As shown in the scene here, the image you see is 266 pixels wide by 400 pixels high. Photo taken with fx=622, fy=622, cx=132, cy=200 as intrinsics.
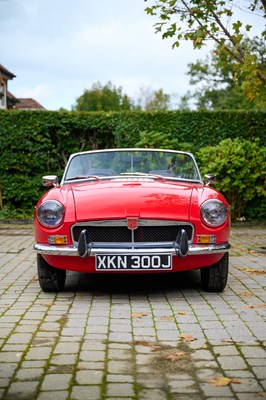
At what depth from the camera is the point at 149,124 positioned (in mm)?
15102

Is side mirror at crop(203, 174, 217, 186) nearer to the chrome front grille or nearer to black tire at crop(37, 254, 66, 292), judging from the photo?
the chrome front grille

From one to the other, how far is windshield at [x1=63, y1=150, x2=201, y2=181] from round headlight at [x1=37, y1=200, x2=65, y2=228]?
46.0 inches

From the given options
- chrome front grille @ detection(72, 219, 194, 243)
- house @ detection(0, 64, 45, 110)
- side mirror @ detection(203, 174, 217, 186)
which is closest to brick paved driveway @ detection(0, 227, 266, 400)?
chrome front grille @ detection(72, 219, 194, 243)

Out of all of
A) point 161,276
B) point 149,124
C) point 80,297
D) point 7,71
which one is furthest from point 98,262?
point 7,71

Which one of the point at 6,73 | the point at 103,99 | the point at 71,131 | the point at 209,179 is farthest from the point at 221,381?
the point at 103,99

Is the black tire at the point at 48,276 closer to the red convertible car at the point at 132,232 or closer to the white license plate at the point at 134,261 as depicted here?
the red convertible car at the point at 132,232

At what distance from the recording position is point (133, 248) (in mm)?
5609

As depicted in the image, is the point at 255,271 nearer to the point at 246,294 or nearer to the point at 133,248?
the point at 246,294

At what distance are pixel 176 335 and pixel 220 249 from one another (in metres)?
1.47

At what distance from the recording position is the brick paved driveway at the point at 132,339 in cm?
337

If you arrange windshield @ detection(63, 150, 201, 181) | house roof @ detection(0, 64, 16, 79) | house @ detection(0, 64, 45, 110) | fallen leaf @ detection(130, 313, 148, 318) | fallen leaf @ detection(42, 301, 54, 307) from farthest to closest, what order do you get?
1. house @ detection(0, 64, 45, 110)
2. house roof @ detection(0, 64, 16, 79)
3. windshield @ detection(63, 150, 201, 181)
4. fallen leaf @ detection(42, 301, 54, 307)
5. fallen leaf @ detection(130, 313, 148, 318)

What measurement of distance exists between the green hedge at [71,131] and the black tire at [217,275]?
9.15 metres

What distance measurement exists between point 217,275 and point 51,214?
5.53 feet

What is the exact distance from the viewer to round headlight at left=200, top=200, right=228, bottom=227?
5.78 metres
